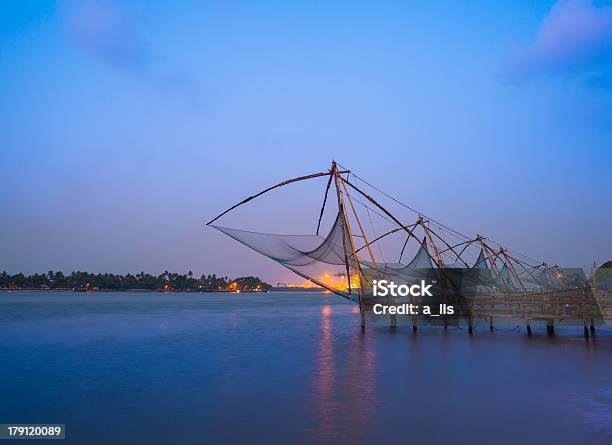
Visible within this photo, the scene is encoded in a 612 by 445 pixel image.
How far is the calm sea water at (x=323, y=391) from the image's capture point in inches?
373

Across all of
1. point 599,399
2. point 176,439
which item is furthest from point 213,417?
point 599,399

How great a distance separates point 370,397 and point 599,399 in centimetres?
452

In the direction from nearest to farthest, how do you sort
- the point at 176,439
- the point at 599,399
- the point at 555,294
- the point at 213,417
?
the point at 176,439 → the point at 213,417 → the point at 599,399 → the point at 555,294

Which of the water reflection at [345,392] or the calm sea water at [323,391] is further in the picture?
the water reflection at [345,392]

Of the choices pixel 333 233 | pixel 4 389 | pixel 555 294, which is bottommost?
pixel 4 389

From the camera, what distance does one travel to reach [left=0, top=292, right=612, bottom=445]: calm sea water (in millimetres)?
9477

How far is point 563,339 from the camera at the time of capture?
23.5 m

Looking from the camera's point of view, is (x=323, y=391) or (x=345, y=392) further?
(x=323, y=391)

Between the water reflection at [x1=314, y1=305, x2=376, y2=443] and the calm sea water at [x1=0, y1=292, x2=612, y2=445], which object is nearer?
the calm sea water at [x1=0, y1=292, x2=612, y2=445]

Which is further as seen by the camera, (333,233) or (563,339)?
(563,339)

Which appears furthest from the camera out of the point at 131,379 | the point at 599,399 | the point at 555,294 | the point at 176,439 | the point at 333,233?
the point at 555,294

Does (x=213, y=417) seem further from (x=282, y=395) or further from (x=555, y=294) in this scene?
(x=555, y=294)

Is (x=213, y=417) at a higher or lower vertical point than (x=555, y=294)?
lower

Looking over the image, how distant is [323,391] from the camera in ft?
43.5
